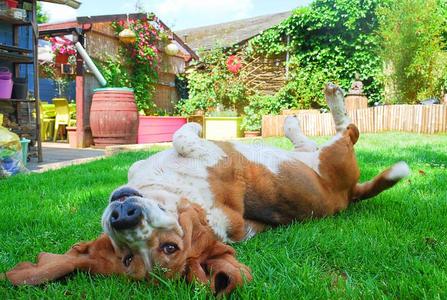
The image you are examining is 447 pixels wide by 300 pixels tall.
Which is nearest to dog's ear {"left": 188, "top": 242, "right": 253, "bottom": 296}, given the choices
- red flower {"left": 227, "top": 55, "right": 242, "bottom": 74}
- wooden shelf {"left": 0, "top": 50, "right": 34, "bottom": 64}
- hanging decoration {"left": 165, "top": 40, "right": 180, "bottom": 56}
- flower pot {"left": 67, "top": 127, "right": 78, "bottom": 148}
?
wooden shelf {"left": 0, "top": 50, "right": 34, "bottom": 64}

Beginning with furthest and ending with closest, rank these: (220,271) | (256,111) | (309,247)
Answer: (256,111)
(309,247)
(220,271)

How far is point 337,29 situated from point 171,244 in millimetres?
12499

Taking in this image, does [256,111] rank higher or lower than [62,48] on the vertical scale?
lower

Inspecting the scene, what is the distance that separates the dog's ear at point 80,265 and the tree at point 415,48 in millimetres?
11281

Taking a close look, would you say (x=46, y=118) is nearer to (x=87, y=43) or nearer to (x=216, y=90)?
(x=87, y=43)

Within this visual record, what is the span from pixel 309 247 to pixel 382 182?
1.03m

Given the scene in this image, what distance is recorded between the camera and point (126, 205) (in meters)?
1.79

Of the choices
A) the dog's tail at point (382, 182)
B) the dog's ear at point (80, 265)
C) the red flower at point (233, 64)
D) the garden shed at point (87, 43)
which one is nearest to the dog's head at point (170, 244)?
the dog's ear at point (80, 265)

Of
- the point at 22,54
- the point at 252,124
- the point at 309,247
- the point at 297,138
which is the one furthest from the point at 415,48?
the point at 309,247

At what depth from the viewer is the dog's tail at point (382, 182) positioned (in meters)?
2.98

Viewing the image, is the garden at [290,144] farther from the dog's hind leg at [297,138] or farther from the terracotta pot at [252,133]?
the dog's hind leg at [297,138]

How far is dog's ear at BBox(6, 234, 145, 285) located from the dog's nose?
193mm

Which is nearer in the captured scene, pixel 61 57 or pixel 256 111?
pixel 61 57

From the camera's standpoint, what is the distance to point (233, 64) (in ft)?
46.6
